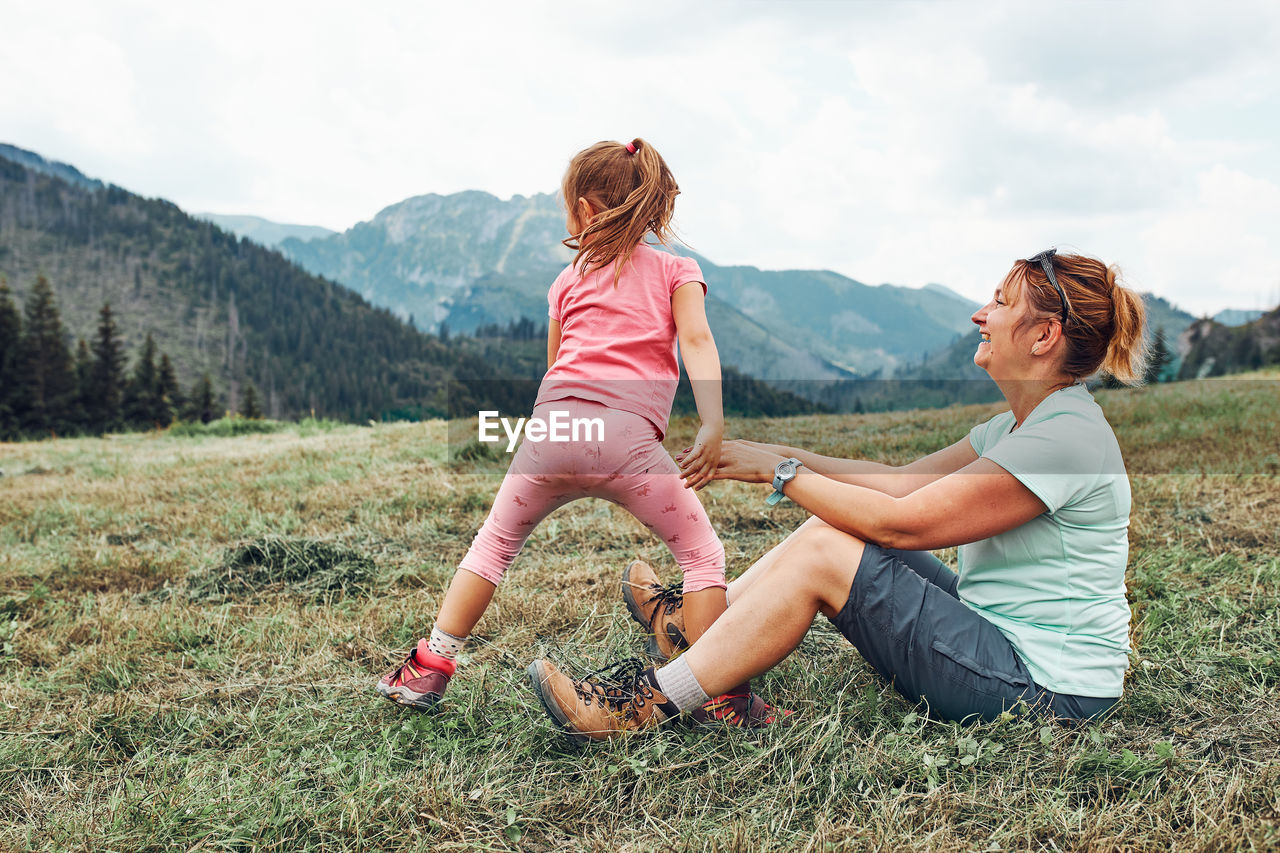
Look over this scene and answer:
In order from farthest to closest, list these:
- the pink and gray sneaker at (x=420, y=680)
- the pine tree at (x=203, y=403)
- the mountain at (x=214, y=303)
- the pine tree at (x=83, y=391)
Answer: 1. the mountain at (x=214, y=303)
2. the pine tree at (x=203, y=403)
3. the pine tree at (x=83, y=391)
4. the pink and gray sneaker at (x=420, y=680)

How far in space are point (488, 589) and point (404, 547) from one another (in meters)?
2.68

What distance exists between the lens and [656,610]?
3270 millimetres

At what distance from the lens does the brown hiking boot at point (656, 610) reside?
3166 mm

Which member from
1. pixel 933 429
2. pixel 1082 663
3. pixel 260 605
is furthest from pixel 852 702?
pixel 933 429

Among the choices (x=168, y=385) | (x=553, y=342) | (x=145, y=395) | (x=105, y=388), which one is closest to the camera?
(x=553, y=342)

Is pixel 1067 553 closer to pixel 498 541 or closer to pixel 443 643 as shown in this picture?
pixel 498 541

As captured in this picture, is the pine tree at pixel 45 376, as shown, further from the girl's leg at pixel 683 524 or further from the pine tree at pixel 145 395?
the girl's leg at pixel 683 524

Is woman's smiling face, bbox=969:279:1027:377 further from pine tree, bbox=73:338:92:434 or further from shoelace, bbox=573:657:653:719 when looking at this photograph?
pine tree, bbox=73:338:92:434

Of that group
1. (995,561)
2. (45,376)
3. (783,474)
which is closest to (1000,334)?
(995,561)

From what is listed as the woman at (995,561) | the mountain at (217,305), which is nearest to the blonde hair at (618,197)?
the woman at (995,561)

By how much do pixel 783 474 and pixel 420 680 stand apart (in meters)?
1.55

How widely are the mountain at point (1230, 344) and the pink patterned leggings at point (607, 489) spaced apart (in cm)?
8350

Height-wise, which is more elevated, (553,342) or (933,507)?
(553,342)

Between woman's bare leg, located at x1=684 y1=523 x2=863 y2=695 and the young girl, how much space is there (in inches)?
16.2
